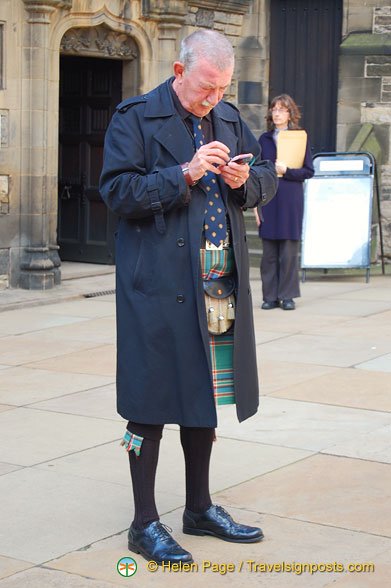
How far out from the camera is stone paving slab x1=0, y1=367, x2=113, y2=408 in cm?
649

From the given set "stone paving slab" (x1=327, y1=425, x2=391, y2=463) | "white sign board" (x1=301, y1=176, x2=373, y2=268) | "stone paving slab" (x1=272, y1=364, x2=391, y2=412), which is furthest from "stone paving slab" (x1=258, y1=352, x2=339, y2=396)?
"white sign board" (x1=301, y1=176, x2=373, y2=268)

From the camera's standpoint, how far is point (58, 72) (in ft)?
36.1

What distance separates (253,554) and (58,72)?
796 cm

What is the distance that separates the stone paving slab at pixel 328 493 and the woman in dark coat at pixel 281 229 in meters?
4.83

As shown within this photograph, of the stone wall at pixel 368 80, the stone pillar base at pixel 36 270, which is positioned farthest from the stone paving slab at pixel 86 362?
the stone wall at pixel 368 80

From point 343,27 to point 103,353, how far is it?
828cm

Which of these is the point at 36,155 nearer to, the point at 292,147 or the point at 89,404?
the point at 292,147

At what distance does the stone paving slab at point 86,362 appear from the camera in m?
7.25

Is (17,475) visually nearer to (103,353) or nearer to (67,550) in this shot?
(67,550)

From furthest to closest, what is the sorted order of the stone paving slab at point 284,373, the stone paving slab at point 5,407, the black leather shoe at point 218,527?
the stone paving slab at point 284,373 → the stone paving slab at point 5,407 → the black leather shoe at point 218,527

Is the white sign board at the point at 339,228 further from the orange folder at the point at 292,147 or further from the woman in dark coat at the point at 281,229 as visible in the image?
the orange folder at the point at 292,147

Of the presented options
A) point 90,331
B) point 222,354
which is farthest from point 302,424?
point 90,331

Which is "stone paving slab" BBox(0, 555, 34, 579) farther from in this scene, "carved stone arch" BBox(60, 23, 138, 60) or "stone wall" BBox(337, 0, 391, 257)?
"stone wall" BBox(337, 0, 391, 257)

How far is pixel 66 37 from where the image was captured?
11.5m
